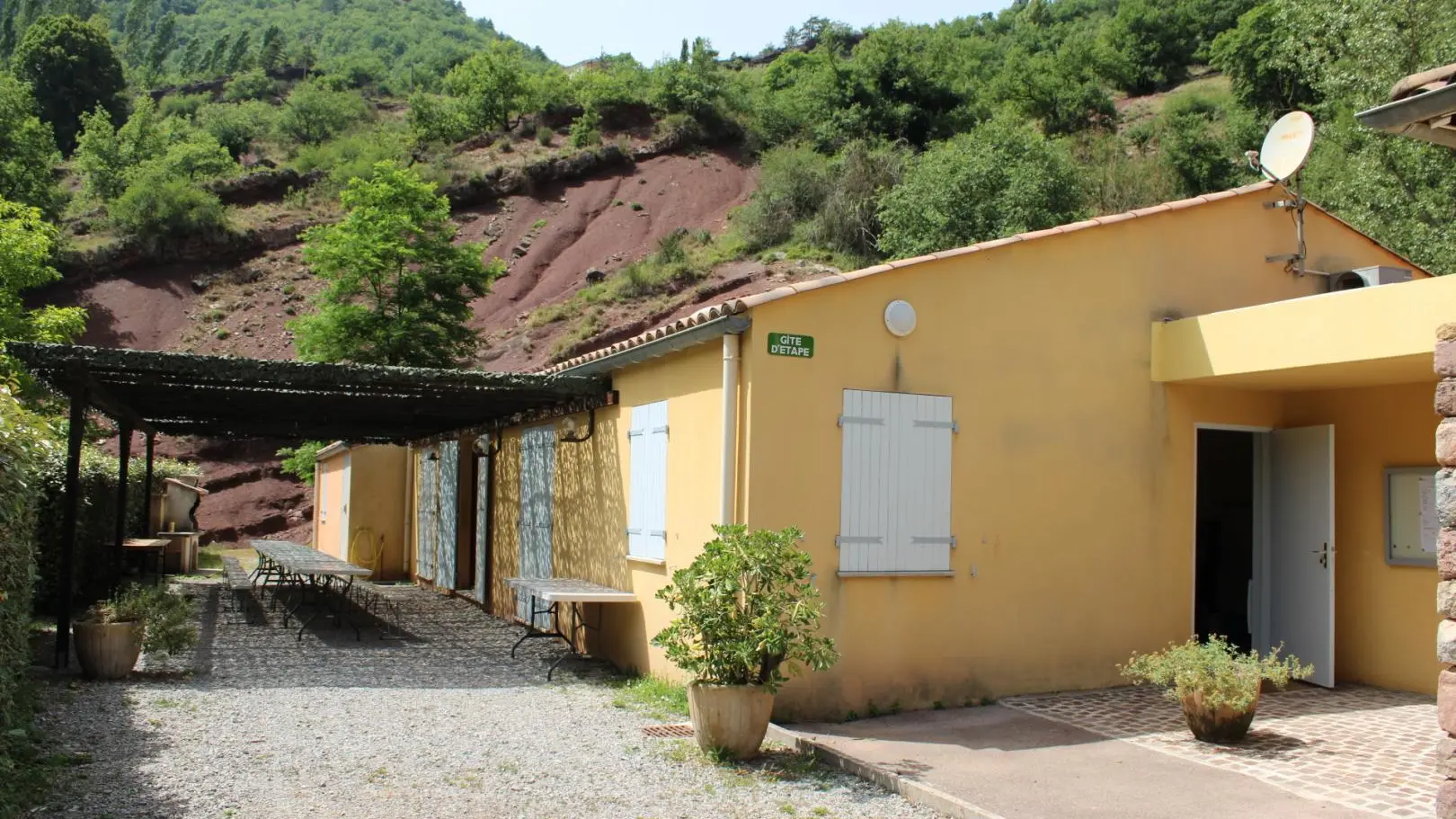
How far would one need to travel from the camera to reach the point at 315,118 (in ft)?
193

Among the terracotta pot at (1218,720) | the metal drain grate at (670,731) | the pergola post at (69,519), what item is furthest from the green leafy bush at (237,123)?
the terracotta pot at (1218,720)

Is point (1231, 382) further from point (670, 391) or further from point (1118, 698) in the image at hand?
point (670, 391)

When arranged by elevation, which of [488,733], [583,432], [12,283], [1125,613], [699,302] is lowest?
[488,733]

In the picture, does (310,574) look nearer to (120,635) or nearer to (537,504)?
(537,504)

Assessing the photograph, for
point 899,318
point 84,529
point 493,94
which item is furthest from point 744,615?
point 493,94

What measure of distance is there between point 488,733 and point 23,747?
2.48 meters

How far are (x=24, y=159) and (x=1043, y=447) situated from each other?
43.7m

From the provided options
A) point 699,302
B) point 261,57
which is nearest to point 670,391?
point 699,302

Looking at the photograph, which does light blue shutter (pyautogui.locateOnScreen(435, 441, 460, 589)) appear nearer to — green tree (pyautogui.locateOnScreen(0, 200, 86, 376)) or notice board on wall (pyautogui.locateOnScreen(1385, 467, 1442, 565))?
green tree (pyautogui.locateOnScreen(0, 200, 86, 376))

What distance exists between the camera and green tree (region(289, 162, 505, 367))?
2278cm

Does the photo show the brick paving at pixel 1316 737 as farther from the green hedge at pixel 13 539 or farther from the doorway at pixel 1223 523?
the green hedge at pixel 13 539

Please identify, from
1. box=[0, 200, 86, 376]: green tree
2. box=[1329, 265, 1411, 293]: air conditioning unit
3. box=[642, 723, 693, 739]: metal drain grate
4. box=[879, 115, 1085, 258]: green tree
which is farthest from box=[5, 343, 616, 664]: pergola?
box=[879, 115, 1085, 258]: green tree

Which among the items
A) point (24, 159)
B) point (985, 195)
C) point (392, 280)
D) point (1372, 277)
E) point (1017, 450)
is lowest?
point (1017, 450)

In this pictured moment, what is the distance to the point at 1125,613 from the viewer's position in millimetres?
8320
